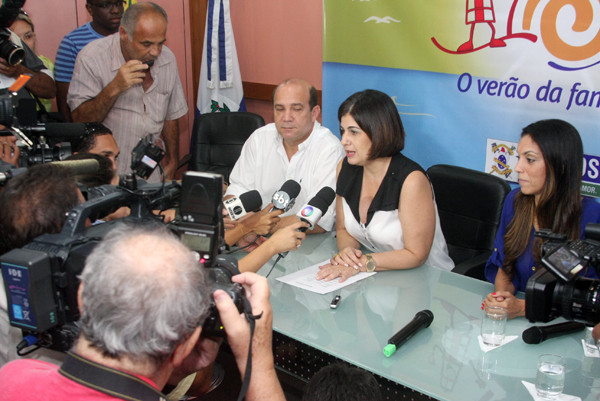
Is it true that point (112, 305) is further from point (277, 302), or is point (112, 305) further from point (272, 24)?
point (272, 24)

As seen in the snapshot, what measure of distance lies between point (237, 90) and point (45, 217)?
3605 mm

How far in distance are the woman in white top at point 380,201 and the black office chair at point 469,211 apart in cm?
14

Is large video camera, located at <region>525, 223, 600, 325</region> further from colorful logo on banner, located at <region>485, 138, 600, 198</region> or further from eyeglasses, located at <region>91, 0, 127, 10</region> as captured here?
eyeglasses, located at <region>91, 0, 127, 10</region>

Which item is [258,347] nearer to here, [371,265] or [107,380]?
[107,380]

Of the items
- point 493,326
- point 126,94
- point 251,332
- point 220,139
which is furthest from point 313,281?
point 126,94

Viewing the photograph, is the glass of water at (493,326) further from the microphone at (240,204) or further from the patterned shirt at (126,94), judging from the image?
the patterned shirt at (126,94)

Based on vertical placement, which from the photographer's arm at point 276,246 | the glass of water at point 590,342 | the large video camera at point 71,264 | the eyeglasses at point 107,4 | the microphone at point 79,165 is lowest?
the glass of water at point 590,342

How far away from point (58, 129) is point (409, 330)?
1.44 m

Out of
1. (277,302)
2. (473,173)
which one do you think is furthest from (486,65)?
(277,302)

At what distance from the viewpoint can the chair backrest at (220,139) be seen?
4.00 m

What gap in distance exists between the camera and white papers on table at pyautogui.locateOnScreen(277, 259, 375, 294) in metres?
2.25

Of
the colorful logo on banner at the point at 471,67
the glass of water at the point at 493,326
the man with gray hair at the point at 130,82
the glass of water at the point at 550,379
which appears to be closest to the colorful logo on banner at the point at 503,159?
the colorful logo on banner at the point at 471,67

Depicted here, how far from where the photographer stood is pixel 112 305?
3.27 feet

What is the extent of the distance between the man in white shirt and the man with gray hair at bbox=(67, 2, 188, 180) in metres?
0.74
